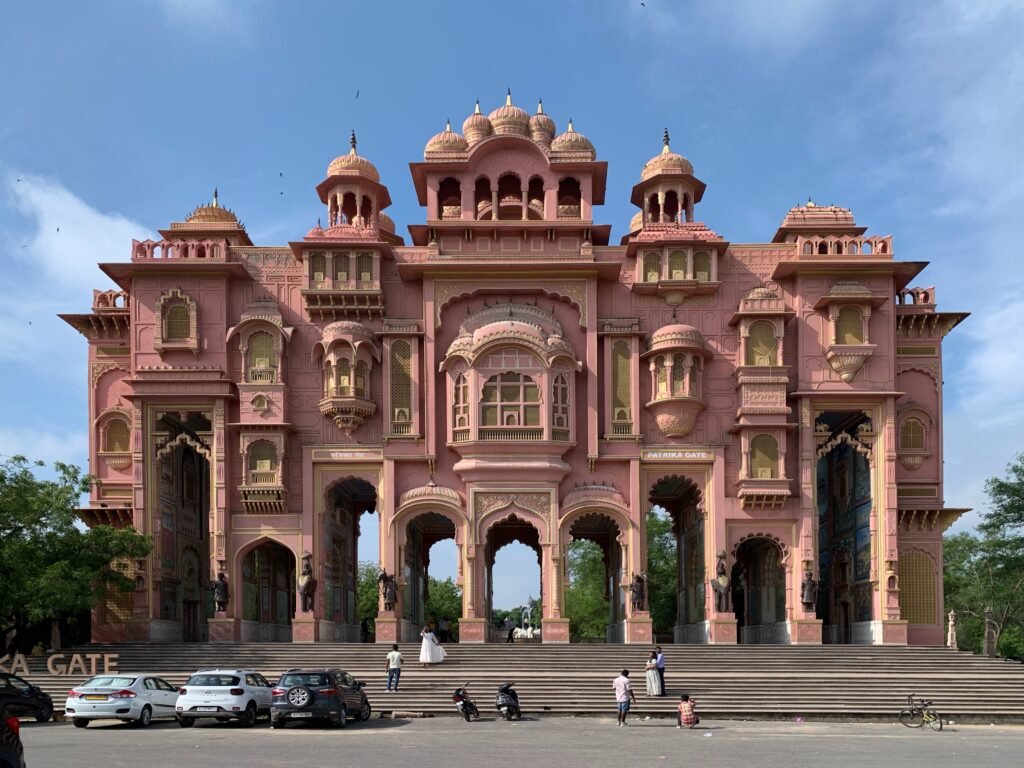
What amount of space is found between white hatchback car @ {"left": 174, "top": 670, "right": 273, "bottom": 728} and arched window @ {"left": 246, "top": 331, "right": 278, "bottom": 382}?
1600 centimetres

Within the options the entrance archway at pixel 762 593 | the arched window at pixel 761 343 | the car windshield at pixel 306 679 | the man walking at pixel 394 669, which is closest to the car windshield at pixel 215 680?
the car windshield at pixel 306 679

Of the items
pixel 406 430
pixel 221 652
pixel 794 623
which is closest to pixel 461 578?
pixel 406 430

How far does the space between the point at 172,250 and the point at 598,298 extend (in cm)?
1495

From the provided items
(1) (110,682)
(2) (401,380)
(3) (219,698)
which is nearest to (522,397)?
(2) (401,380)

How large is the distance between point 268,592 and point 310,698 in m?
20.9

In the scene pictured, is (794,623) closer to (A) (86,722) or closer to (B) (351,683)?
(B) (351,683)

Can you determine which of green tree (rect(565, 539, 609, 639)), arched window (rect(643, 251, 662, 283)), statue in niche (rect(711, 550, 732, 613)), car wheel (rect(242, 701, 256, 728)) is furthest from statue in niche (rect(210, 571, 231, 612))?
green tree (rect(565, 539, 609, 639))

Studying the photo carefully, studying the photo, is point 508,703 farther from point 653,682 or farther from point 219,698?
point 219,698

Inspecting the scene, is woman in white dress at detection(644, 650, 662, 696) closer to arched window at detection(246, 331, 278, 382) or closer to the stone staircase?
the stone staircase

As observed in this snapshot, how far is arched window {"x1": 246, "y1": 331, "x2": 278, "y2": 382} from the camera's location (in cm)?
4106

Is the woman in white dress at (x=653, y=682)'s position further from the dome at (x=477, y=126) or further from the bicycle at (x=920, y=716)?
the dome at (x=477, y=126)

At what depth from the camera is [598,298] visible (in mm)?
42188

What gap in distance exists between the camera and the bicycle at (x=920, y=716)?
88.2ft

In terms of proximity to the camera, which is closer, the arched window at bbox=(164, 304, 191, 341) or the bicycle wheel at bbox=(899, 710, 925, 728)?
the bicycle wheel at bbox=(899, 710, 925, 728)
